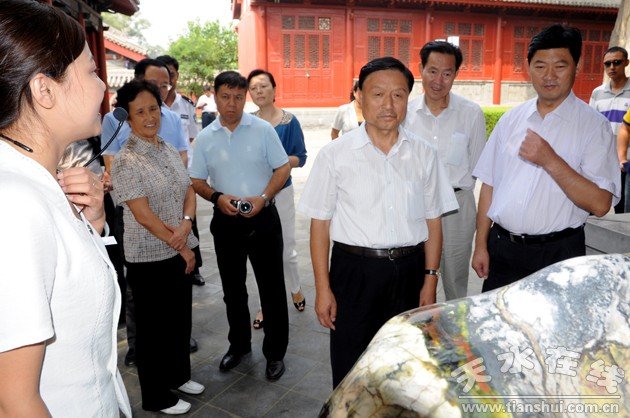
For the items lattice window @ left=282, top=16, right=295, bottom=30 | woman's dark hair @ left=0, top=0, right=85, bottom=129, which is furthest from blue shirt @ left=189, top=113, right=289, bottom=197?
lattice window @ left=282, top=16, right=295, bottom=30

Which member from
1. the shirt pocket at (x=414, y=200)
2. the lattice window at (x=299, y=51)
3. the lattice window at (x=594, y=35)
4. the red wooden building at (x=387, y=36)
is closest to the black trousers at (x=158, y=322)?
the shirt pocket at (x=414, y=200)

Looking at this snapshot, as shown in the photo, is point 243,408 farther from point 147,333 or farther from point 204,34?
point 204,34

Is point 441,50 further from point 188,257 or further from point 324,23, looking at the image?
point 324,23

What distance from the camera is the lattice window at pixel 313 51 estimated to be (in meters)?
17.2

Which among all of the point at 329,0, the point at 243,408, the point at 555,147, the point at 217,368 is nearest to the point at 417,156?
the point at 555,147

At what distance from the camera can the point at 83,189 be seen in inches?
51.3

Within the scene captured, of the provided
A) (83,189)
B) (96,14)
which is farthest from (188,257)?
(96,14)

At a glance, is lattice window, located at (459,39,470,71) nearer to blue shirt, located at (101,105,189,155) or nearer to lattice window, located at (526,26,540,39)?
lattice window, located at (526,26,540,39)

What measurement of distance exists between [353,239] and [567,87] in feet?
A: 4.37

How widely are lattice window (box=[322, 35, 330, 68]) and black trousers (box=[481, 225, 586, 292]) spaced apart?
1579 cm

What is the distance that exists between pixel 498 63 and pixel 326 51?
23.5ft

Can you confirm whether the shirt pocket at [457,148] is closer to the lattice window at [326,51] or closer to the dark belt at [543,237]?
the dark belt at [543,237]

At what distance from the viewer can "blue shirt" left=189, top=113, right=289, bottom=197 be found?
3.06 metres

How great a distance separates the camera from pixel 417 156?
2254 mm
